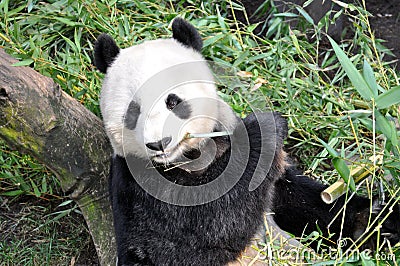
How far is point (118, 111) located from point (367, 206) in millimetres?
1298

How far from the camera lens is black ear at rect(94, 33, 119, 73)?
300 centimetres

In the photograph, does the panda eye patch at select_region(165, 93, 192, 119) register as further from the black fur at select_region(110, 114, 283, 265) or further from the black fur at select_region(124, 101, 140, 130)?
the black fur at select_region(110, 114, 283, 265)

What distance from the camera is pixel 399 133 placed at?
2.83 meters

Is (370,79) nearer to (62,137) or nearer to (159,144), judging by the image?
(159,144)

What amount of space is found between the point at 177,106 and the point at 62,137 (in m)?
0.71

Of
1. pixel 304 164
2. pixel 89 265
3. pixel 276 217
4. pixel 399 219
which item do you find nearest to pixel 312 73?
pixel 304 164

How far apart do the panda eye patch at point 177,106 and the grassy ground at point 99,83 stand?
2.37 feet

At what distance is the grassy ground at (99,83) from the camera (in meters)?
3.69

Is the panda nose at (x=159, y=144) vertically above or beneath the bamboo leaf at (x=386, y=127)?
beneath

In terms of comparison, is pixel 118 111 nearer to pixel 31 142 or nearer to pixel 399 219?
pixel 31 142

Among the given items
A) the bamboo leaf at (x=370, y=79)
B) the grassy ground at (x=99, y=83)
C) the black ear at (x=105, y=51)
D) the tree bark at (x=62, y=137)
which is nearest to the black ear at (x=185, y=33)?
the black ear at (x=105, y=51)

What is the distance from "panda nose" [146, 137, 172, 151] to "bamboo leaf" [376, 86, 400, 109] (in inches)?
32.4

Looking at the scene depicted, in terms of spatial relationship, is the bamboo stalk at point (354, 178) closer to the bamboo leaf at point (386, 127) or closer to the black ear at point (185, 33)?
the bamboo leaf at point (386, 127)

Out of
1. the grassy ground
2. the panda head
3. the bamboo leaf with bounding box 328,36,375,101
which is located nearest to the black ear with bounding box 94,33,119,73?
the panda head
